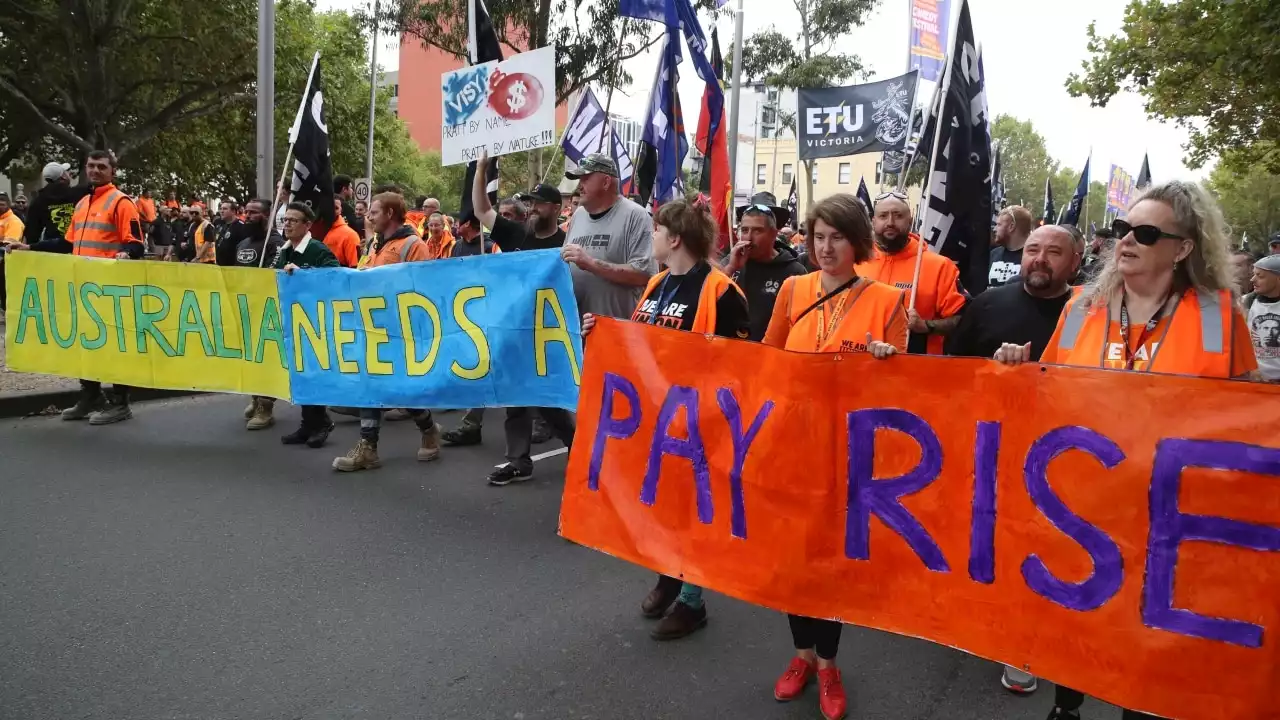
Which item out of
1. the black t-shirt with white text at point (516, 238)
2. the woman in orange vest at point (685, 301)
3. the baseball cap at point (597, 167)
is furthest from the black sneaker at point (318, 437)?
the woman in orange vest at point (685, 301)

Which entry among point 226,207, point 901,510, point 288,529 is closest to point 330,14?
point 226,207

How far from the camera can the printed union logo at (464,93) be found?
651cm

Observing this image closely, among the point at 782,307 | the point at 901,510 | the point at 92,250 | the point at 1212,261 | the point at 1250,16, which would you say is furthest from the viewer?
the point at 1250,16

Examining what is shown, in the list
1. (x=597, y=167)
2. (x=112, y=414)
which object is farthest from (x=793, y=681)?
(x=112, y=414)

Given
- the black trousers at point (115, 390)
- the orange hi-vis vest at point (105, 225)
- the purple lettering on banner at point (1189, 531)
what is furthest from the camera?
the black trousers at point (115, 390)

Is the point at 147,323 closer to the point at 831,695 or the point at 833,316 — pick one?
the point at 833,316

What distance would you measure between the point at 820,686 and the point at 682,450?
36.7 inches

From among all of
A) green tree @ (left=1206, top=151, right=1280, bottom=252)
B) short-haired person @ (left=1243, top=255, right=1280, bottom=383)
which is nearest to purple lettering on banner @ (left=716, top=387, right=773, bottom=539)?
short-haired person @ (left=1243, top=255, right=1280, bottom=383)

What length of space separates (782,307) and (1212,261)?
1353mm

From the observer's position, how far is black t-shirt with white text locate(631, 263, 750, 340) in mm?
3693

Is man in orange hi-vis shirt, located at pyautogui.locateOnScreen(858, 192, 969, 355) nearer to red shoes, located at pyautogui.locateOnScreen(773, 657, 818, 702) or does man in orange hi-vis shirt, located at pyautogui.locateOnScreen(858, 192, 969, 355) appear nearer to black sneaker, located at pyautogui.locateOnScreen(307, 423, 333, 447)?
red shoes, located at pyautogui.locateOnScreen(773, 657, 818, 702)

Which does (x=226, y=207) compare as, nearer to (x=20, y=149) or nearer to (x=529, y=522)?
(x=529, y=522)

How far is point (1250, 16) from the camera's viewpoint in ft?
36.9

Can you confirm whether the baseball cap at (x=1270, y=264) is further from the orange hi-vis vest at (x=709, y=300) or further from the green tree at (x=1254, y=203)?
the green tree at (x=1254, y=203)
